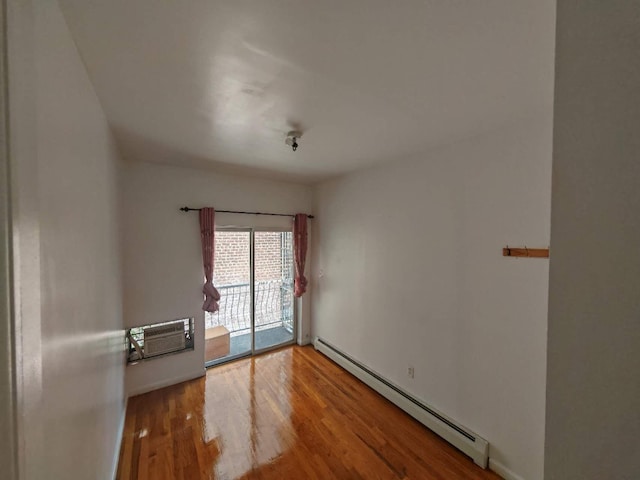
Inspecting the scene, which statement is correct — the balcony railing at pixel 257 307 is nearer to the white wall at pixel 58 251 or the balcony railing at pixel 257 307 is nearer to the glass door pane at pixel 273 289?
the glass door pane at pixel 273 289

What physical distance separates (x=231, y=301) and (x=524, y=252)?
3355 mm

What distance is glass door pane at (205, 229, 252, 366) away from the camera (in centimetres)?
340

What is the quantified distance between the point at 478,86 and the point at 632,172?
49.6 inches

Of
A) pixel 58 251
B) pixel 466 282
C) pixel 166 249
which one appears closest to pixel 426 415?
pixel 466 282

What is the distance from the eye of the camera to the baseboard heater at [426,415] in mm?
1957

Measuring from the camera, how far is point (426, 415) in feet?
7.58

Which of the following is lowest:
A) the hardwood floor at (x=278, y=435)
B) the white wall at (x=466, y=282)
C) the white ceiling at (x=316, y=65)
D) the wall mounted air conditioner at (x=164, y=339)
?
the hardwood floor at (x=278, y=435)

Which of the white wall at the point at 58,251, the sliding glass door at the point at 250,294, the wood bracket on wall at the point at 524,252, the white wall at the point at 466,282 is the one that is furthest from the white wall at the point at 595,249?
the sliding glass door at the point at 250,294

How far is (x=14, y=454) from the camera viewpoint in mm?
426

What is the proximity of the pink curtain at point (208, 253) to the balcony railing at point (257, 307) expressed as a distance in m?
0.23

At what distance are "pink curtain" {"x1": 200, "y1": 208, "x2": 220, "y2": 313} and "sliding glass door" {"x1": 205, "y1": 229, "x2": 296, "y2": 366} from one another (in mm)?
209

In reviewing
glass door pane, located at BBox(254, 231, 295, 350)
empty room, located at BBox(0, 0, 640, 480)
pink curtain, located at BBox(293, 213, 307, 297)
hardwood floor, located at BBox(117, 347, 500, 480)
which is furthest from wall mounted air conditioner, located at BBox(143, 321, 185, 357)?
pink curtain, located at BBox(293, 213, 307, 297)

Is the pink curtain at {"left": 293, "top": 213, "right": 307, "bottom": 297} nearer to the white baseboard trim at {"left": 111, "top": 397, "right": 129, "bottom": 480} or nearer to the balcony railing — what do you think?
the balcony railing

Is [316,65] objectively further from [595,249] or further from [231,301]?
[231,301]
